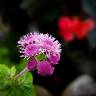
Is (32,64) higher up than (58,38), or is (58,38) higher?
(58,38)

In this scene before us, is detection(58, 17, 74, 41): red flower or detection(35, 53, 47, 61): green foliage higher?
detection(58, 17, 74, 41): red flower

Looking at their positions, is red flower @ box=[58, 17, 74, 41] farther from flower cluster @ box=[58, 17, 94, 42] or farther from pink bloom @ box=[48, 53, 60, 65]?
pink bloom @ box=[48, 53, 60, 65]

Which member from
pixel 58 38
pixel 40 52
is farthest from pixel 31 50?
pixel 58 38

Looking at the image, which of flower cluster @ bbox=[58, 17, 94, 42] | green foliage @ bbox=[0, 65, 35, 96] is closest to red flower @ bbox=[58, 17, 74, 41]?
flower cluster @ bbox=[58, 17, 94, 42]

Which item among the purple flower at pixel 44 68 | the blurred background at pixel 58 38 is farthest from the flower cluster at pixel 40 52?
the blurred background at pixel 58 38

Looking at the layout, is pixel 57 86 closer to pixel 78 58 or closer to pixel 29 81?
pixel 78 58

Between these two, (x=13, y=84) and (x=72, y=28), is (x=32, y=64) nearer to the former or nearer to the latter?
(x=13, y=84)
